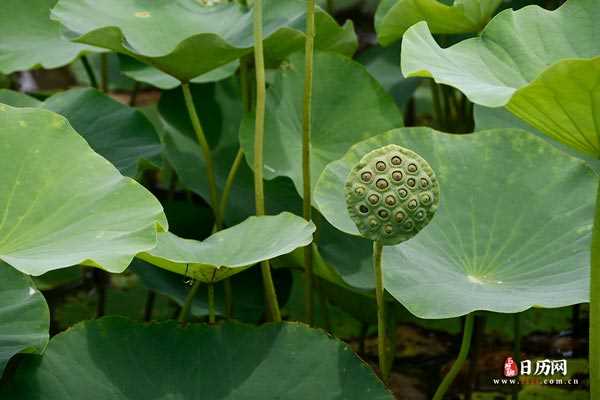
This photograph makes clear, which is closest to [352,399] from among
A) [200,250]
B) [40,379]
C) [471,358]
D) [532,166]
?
[200,250]

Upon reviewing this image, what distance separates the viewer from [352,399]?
49.8 inches

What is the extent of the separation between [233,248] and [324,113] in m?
0.57

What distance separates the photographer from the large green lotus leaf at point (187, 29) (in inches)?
65.9

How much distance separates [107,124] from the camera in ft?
6.20

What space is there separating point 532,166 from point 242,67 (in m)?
0.68

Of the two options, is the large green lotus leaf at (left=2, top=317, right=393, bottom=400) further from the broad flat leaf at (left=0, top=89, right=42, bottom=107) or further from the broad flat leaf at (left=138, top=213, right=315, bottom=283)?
the broad flat leaf at (left=0, top=89, right=42, bottom=107)

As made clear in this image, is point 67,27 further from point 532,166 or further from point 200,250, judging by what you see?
point 532,166

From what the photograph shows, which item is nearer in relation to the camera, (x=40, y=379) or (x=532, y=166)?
(x=40, y=379)

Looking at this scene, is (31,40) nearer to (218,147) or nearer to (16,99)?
(16,99)

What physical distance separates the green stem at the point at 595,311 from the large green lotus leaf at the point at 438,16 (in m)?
0.68

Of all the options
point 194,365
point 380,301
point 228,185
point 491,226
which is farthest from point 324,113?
point 194,365

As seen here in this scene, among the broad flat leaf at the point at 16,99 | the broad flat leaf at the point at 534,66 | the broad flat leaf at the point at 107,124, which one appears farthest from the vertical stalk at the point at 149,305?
the broad flat leaf at the point at 534,66

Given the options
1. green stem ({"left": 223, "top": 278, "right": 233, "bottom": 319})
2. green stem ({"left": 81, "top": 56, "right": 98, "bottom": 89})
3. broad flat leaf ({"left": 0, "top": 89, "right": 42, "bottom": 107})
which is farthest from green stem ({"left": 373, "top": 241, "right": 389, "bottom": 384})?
green stem ({"left": 81, "top": 56, "right": 98, "bottom": 89})

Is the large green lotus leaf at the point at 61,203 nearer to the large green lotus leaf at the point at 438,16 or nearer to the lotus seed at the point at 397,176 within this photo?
the lotus seed at the point at 397,176
